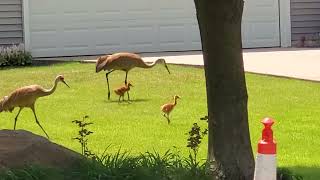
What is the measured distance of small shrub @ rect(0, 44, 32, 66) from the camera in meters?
19.5

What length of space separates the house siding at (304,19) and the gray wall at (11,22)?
7.69 m

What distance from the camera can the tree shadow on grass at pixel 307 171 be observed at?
7281mm

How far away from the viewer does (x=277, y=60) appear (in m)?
19.3

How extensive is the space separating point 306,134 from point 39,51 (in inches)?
494

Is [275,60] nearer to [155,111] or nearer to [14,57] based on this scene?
[14,57]

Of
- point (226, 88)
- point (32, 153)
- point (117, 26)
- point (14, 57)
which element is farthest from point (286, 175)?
point (117, 26)

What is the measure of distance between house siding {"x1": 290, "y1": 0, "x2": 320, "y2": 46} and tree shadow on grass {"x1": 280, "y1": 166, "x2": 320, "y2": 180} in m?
16.3

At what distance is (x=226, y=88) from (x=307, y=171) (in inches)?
62.2

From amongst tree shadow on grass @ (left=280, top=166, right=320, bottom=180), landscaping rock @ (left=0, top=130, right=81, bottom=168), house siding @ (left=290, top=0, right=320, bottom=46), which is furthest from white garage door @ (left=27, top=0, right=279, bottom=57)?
landscaping rock @ (left=0, top=130, right=81, bottom=168)

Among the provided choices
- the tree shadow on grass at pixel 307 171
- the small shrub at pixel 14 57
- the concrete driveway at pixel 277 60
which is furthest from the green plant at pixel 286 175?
the small shrub at pixel 14 57

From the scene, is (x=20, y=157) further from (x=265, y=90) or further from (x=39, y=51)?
(x=39, y=51)

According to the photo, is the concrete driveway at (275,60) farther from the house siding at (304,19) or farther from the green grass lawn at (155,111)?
the house siding at (304,19)

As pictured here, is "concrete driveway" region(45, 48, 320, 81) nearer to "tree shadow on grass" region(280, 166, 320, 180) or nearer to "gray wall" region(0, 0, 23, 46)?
"gray wall" region(0, 0, 23, 46)

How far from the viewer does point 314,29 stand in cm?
2403
